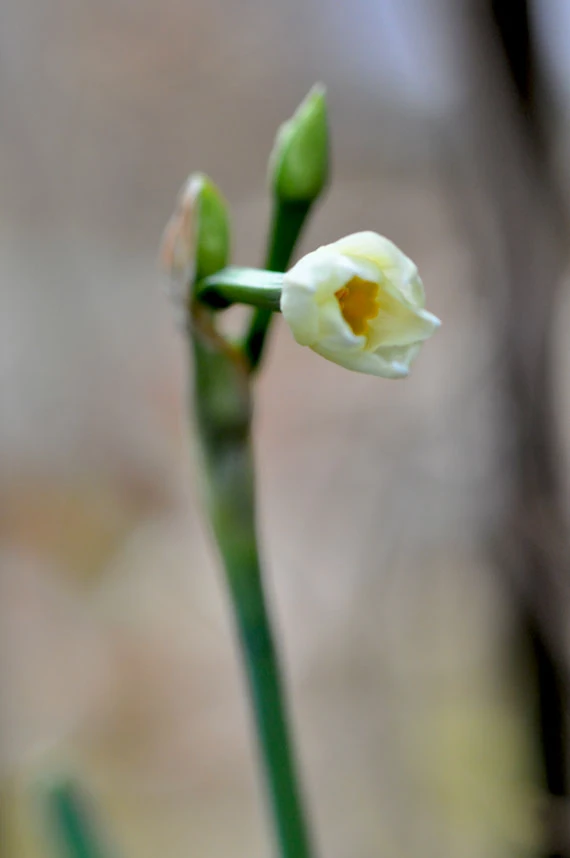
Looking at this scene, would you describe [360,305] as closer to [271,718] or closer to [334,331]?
[334,331]

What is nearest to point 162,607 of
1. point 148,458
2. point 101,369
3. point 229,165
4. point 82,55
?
point 148,458

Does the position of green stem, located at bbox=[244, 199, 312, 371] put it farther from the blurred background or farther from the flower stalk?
the blurred background

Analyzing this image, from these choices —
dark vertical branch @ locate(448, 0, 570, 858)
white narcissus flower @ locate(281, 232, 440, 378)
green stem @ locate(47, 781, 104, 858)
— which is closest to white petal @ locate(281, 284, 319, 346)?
white narcissus flower @ locate(281, 232, 440, 378)

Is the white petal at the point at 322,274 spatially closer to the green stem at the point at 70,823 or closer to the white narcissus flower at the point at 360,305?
the white narcissus flower at the point at 360,305

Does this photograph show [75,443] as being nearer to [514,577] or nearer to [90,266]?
[90,266]

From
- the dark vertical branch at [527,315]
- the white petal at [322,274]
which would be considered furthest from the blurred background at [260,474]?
the white petal at [322,274]

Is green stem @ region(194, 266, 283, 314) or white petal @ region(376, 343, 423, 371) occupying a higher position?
green stem @ region(194, 266, 283, 314)
